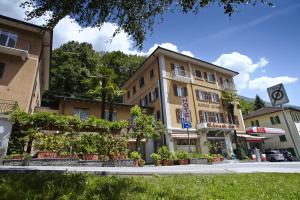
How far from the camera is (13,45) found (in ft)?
63.4

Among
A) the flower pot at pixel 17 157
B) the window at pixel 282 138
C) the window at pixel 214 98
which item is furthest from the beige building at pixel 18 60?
Answer: the window at pixel 282 138

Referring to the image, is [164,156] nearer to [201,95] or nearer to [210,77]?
[201,95]

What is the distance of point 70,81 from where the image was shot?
38781 mm

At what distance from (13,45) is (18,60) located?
1490mm

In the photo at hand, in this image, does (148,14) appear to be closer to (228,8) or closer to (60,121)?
(228,8)

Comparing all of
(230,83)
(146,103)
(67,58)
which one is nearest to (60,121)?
(146,103)

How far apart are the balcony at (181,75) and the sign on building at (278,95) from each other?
23.6 meters

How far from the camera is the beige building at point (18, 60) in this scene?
18188 millimetres

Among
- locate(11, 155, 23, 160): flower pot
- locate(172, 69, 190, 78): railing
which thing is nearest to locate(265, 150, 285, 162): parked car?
locate(172, 69, 190, 78): railing

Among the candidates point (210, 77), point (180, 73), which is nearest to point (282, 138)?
point (210, 77)

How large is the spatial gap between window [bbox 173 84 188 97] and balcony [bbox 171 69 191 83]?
1.08 metres

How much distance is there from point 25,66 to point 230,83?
3164 cm

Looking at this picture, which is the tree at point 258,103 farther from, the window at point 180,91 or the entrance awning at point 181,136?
the entrance awning at point 181,136

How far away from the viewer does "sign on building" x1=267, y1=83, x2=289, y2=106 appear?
5.27 m
